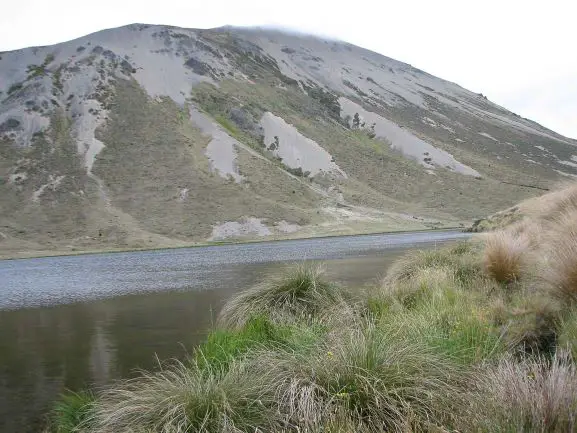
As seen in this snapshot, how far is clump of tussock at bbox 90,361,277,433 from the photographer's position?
4.51 meters

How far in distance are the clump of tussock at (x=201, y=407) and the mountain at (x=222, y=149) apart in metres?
61.2

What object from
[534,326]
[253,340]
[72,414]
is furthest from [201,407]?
[72,414]

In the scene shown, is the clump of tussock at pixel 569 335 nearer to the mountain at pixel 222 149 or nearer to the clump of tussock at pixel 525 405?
the clump of tussock at pixel 525 405

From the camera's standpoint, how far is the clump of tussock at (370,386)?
416cm

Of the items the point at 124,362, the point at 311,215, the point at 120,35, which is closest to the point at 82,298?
the point at 124,362

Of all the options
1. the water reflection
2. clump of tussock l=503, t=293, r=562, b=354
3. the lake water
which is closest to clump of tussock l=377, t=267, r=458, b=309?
clump of tussock l=503, t=293, r=562, b=354

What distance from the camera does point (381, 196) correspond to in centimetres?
9188

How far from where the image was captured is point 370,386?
4336 mm

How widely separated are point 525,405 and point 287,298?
6037 mm

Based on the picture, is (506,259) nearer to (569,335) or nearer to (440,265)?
(440,265)

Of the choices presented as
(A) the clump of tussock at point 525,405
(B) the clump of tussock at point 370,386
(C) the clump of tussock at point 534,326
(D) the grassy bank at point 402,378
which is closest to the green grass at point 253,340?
(D) the grassy bank at point 402,378

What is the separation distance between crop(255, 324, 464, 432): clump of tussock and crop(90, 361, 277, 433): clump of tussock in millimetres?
207

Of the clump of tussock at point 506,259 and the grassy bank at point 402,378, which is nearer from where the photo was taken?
the grassy bank at point 402,378

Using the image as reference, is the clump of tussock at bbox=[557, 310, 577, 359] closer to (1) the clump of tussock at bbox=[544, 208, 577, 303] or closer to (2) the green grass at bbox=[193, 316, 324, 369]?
(1) the clump of tussock at bbox=[544, 208, 577, 303]
